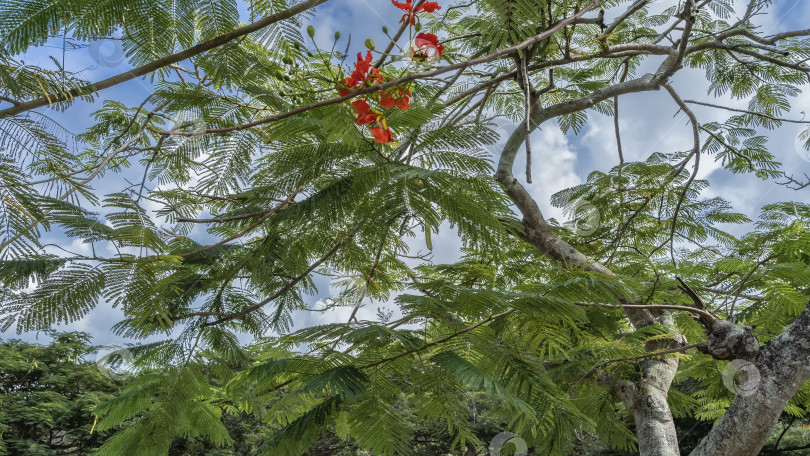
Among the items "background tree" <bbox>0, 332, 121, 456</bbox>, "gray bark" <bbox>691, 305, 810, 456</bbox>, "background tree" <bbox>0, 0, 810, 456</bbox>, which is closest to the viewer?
"background tree" <bbox>0, 0, 810, 456</bbox>

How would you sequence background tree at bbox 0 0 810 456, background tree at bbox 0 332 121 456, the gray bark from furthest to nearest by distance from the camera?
background tree at bbox 0 332 121 456 → the gray bark → background tree at bbox 0 0 810 456

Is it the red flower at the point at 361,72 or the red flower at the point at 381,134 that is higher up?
the red flower at the point at 361,72

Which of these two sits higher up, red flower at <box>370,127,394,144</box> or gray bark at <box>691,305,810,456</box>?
red flower at <box>370,127,394,144</box>

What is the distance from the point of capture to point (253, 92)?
1.39 meters

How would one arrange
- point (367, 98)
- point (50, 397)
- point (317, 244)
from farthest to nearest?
point (50, 397), point (317, 244), point (367, 98)

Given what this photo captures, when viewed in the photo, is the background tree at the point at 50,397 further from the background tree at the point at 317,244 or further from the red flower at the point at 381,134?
the red flower at the point at 381,134

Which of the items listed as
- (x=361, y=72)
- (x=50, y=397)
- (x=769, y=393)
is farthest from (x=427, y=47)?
(x=50, y=397)

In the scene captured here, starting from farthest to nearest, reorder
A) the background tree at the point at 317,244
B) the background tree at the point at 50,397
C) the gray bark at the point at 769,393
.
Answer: the background tree at the point at 50,397 < the gray bark at the point at 769,393 < the background tree at the point at 317,244

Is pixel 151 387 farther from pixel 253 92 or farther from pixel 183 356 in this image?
pixel 253 92

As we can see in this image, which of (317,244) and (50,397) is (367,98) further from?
(50,397)

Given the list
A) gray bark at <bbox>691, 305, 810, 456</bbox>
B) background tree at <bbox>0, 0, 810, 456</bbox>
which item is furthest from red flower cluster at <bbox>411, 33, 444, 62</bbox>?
gray bark at <bbox>691, 305, 810, 456</bbox>

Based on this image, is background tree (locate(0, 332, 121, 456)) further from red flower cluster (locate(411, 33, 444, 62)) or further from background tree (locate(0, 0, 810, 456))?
red flower cluster (locate(411, 33, 444, 62))

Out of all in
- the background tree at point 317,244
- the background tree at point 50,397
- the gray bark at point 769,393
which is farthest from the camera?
the background tree at point 50,397

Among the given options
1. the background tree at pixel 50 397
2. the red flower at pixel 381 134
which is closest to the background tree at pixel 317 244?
the red flower at pixel 381 134
